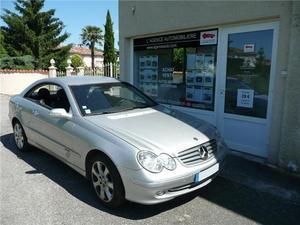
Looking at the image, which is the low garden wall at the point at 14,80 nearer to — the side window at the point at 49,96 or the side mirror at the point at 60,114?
the side window at the point at 49,96

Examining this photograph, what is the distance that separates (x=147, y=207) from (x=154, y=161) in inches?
30.4

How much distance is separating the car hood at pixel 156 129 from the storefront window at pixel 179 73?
2061mm

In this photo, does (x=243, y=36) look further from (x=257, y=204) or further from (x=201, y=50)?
(x=257, y=204)

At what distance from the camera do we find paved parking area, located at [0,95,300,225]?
3.30 meters

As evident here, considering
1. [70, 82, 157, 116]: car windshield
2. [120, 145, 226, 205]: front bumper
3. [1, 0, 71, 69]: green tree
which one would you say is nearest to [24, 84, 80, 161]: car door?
[70, 82, 157, 116]: car windshield

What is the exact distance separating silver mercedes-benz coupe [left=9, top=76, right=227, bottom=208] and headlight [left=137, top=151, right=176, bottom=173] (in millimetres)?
10

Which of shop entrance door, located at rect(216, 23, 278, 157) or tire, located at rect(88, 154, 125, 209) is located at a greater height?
shop entrance door, located at rect(216, 23, 278, 157)

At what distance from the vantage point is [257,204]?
3629mm

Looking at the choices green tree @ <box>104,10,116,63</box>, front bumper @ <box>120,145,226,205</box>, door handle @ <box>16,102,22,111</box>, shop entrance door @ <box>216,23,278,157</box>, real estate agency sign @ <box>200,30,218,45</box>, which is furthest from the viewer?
green tree @ <box>104,10,116,63</box>

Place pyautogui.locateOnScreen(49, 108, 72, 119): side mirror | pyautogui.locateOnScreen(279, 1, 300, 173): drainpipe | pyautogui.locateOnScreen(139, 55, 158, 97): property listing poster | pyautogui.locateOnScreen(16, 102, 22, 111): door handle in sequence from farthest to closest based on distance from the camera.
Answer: pyautogui.locateOnScreen(139, 55, 158, 97): property listing poster, pyautogui.locateOnScreen(16, 102, 22, 111): door handle, pyautogui.locateOnScreen(279, 1, 300, 173): drainpipe, pyautogui.locateOnScreen(49, 108, 72, 119): side mirror

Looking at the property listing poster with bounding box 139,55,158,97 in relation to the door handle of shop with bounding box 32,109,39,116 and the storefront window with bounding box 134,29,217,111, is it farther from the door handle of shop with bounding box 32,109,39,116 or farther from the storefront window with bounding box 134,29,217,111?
the door handle of shop with bounding box 32,109,39,116

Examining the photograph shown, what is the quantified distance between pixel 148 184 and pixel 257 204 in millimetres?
1503

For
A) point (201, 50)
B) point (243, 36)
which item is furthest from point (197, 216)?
point (201, 50)

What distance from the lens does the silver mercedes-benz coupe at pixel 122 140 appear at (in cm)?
312
